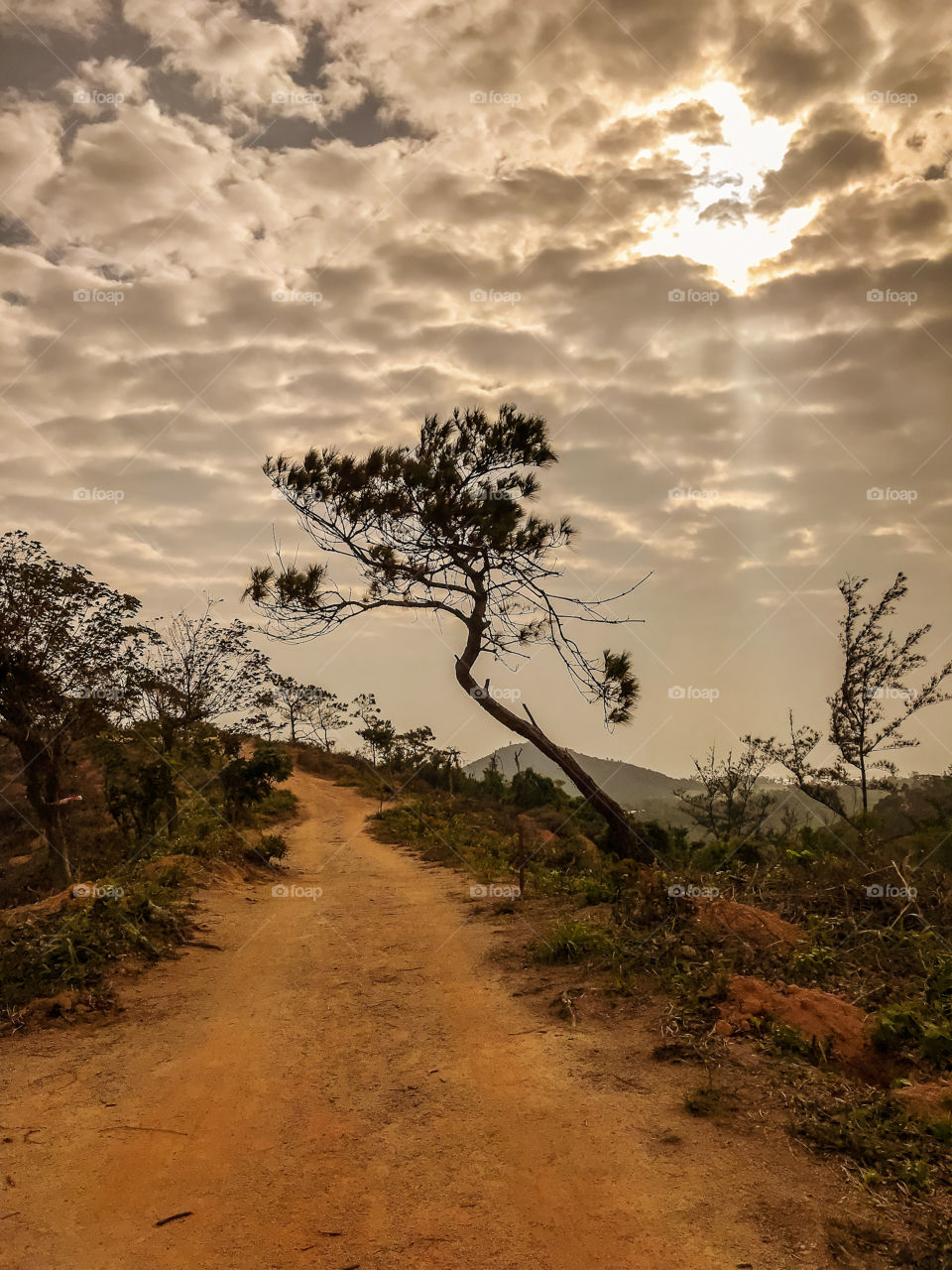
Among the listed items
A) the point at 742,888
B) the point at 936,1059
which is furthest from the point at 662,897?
the point at 936,1059

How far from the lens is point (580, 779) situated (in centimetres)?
1198

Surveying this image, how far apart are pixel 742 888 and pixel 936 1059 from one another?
427cm

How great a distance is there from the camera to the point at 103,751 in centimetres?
1753

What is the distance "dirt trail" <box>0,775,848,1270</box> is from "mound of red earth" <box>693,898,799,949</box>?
6.70 ft

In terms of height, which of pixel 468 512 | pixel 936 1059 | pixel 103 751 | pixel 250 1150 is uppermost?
pixel 468 512

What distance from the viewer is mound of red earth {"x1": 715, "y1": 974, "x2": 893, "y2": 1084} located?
523 centimetres

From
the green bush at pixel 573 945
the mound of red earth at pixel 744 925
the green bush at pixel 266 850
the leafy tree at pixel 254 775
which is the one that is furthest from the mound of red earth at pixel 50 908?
the leafy tree at pixel 254 775

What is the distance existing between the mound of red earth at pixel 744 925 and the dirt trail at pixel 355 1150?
204cm

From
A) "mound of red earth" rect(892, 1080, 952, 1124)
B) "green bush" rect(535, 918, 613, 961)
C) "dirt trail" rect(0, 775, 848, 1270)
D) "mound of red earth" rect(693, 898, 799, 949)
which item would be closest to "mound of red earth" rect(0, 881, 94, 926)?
"dirt trail" rect(0, 775, 848, 1270)

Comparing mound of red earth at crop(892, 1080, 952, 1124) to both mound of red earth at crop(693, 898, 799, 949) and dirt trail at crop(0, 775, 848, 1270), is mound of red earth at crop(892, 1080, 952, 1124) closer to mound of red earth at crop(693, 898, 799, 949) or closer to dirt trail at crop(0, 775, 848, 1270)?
dirt trail at crop(0, 775, 848, 1270)

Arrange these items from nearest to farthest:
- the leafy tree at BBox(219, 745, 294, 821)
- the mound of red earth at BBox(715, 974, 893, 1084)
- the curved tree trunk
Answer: the mound of red earth at BBox(715, 974, 893, 1084), the curved tree trunk, the leafy tree at BBox(219, 745, 294, 821)

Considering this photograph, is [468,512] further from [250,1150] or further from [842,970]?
[250,1150]

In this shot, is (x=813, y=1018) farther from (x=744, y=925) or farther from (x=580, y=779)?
(x=580, y=779)

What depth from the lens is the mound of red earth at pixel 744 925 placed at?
726 centimetres
